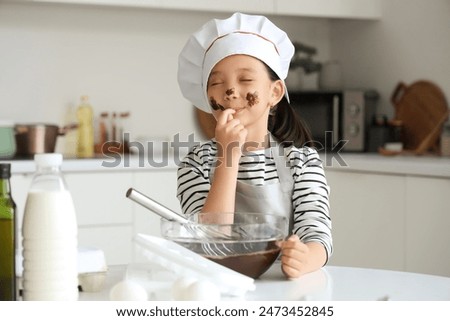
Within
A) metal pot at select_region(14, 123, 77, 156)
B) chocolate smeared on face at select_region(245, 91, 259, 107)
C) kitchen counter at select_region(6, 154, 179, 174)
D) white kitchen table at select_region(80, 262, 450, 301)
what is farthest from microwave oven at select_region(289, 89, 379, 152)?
white kitchen table at select_region(80, 262, 450, 301)

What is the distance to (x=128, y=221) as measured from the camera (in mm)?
3443

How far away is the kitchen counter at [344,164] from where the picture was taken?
3.08 m

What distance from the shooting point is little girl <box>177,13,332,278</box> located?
61.3 inches

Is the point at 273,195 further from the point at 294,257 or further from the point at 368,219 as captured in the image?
the point at 368,219

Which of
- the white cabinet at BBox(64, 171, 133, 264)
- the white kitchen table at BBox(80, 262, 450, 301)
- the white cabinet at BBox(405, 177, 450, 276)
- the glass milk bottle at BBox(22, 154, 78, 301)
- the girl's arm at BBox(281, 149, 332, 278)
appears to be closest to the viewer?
the glass milk bottle at BBox(22, 154, 78, 301)

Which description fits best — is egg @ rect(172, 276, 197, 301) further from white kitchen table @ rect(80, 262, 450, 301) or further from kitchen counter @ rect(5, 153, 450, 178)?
kitchen counter @ rect(5, 153, 450, 178)

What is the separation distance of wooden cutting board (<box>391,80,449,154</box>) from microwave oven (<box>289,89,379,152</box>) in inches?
6.2

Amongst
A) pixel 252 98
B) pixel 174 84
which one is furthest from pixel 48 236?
pixel 174 84

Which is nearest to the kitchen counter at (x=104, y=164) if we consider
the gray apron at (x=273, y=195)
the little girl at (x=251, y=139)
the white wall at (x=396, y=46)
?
the white wall at (x=396, y=46)

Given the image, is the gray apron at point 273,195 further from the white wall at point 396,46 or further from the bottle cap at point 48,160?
the white wall at point 396,46

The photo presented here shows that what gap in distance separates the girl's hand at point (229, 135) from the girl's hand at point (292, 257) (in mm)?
229

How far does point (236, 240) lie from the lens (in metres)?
1.36

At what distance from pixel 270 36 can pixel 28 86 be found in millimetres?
2253

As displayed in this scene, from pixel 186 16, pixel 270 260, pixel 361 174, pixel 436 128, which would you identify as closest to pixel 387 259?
pixel 361 174
